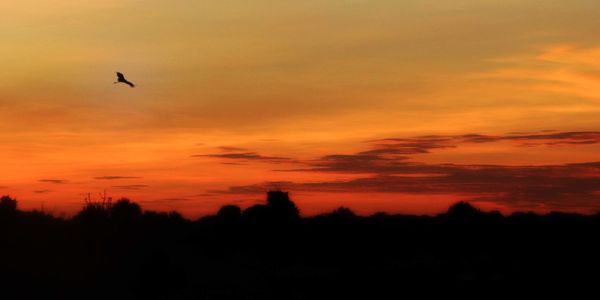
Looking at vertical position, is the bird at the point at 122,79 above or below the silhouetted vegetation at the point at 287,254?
above

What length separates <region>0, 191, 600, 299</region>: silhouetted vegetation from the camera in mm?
39844

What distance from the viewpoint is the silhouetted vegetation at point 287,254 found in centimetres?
3984

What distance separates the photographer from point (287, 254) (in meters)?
50.1

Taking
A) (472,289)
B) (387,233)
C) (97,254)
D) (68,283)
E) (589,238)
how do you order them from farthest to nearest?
(387,233), (589,238), (97,254), (68,283), (472,289)

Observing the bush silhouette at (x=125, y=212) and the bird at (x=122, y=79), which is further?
the bush silhouette at (x=125, y=212)

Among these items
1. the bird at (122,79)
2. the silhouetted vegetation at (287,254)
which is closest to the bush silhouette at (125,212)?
the silhouetted vegetation at (287,254)

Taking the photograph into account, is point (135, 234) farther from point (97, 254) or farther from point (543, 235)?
point (543, 235)

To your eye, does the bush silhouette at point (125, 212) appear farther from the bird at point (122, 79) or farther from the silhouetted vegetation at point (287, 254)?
the bird at point (122, 79)

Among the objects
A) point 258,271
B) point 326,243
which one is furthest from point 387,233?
point 258,271

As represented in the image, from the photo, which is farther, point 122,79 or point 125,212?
point 125,212

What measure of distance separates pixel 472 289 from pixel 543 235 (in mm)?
16258

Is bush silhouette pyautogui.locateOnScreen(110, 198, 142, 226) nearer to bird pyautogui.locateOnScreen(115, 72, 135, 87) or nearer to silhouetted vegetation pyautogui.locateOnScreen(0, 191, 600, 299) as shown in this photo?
silhouetted vegetation pyautogui.locateOnScreen(0, 191, 600, 299)

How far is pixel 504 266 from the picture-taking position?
42812 millimetres

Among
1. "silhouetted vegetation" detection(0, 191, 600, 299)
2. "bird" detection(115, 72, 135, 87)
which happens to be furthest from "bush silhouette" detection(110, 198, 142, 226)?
"bird" detection(115, 72, 135, 87)
